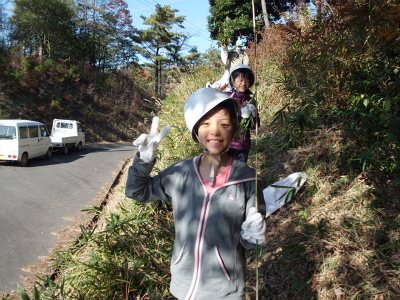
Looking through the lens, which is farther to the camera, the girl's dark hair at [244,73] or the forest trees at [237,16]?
the forest trees at [237,16]

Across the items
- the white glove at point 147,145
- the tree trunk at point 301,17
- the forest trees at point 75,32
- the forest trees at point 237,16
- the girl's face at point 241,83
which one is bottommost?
the white glove at point 147,145

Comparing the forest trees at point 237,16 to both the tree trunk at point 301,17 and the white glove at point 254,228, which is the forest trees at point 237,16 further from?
the white glove at point 254,228

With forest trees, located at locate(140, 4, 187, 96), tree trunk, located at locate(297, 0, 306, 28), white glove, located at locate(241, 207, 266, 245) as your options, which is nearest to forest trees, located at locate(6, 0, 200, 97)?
forest trees, located at locate(140, 4, 187, 96)

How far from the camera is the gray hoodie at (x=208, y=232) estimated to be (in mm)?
1731

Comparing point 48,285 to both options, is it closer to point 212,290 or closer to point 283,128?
point 212,290

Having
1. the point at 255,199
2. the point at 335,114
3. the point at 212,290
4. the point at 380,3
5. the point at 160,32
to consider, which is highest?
the point at 160,32

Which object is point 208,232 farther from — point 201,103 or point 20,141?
point 20,141

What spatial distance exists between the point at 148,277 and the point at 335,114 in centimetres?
332

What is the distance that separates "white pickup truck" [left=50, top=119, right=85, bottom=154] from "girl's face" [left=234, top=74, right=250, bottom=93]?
15.5 meters

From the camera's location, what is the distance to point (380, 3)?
357 cm

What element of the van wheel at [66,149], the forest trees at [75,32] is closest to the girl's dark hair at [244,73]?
the van wheel at [66,149]

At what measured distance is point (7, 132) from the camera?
550 inches

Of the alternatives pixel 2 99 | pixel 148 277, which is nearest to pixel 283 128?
pixel 148 277

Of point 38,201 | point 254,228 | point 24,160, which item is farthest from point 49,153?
point 254,228
